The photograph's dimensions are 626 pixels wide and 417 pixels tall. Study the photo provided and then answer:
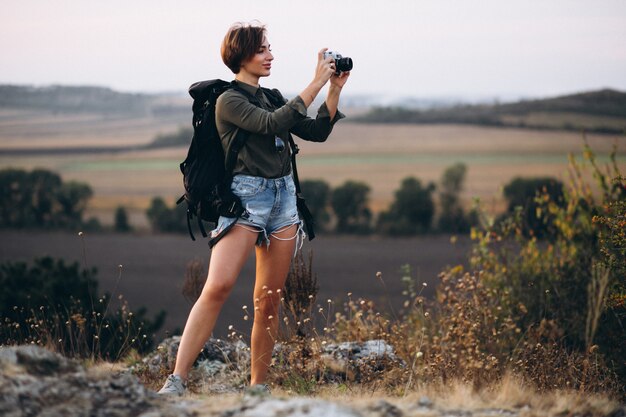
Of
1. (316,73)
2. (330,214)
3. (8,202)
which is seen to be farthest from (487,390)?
(8,202)

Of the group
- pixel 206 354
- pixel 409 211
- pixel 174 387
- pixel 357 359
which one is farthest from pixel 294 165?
pixel 409 211

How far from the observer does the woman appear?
4.36 meters

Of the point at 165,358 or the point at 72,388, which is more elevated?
the point at 72,388

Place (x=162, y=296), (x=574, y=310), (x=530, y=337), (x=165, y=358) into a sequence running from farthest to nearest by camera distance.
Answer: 1. (x=162, y=296)
2. (x=574, y=310)
3. (x=530, y=337)
4. (x=165, y=358)

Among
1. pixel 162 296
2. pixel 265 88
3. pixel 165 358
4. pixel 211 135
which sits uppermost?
pixel 265 88

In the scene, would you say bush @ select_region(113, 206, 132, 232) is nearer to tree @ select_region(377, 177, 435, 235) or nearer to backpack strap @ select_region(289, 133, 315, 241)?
tree @ select_region(377, 177, 435, 235)

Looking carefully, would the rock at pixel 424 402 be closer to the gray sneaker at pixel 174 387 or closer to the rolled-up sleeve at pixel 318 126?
the gray sneaker at pixel 174 387

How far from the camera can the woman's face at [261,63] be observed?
449 centimetres

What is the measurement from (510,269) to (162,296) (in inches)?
591

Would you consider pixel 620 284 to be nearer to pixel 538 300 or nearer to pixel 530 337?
pixel 530 337

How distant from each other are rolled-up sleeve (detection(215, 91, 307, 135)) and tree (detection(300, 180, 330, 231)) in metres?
22.9

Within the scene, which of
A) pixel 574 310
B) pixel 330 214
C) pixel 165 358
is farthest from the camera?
pixel 330 214

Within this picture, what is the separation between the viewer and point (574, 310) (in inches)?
356

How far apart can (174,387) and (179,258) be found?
2425 centimetres
